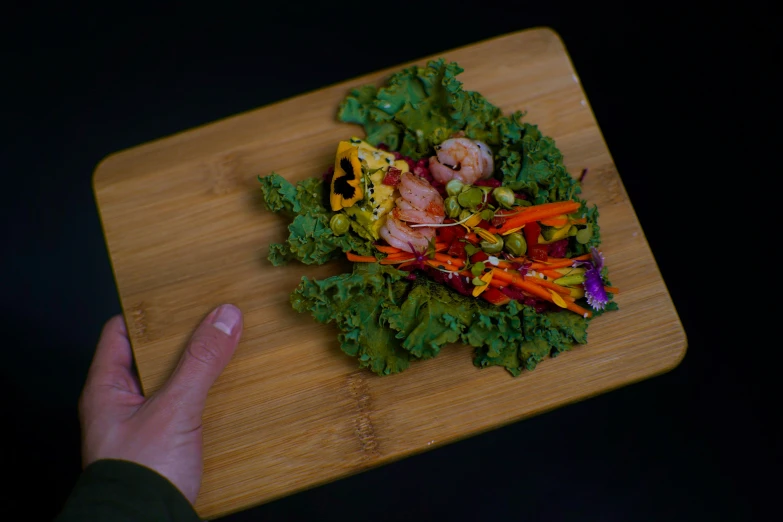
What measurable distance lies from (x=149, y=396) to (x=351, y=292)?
1.00 meters

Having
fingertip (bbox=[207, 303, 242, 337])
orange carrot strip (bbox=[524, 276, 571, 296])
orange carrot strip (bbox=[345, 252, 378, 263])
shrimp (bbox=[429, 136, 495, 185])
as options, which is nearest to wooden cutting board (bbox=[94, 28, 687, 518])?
fingertip (bbox=[207, 303, 242, 337])

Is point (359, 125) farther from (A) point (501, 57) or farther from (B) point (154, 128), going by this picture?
(B) point (154, 128)

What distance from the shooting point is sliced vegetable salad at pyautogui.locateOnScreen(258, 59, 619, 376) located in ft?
8.82

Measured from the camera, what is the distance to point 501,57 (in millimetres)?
3086

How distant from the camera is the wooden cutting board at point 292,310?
2.79 meters

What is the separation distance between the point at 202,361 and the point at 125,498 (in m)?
0.59

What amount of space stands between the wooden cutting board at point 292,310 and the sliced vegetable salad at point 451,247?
14 centimetres

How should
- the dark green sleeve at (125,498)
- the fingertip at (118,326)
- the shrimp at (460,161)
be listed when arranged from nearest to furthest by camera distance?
the dark green sleeve at (125,498), the shrimp at (460,161), the fingertip at (118,326)

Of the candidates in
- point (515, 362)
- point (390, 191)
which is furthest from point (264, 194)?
point (515, 362)

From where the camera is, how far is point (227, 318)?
2.81 meters

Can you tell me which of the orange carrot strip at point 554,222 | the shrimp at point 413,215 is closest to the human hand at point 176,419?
the shrimp at point 413,215

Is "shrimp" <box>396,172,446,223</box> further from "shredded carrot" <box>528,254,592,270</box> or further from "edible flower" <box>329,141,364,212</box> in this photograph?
"shredded carrot" <box>528,254,592,270</box>

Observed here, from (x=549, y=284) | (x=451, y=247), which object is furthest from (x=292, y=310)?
(x=549, y=284)

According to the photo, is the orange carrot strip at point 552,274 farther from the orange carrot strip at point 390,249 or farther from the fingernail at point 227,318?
the fingernail at point 227,318
